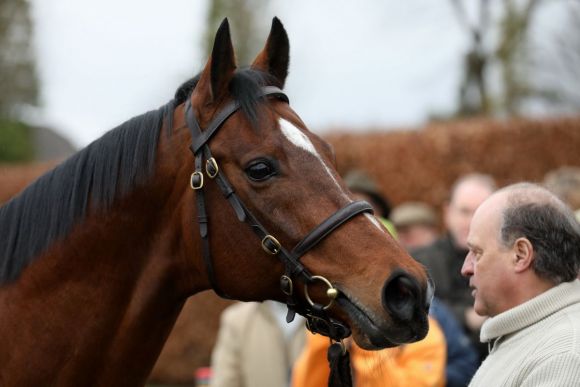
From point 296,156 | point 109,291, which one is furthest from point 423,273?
point 109,291

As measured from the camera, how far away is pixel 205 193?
8.94ft

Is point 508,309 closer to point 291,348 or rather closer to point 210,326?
point 291,348

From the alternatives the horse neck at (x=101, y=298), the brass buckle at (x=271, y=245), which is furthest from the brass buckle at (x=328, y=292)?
the horse neck at (x=101, y=298)

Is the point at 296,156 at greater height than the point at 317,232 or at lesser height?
greater

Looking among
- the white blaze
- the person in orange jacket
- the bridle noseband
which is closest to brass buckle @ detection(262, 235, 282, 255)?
the bridle noseband

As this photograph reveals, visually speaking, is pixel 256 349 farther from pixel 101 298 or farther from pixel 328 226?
pixel 328 226

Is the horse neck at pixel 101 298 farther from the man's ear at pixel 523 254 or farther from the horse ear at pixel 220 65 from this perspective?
the man's ear at pixel 523 254

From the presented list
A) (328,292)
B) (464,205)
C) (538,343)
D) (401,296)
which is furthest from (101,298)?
(464,205)

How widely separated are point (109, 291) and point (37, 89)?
21.1m

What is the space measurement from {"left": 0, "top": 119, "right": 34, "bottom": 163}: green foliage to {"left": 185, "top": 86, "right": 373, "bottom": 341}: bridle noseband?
20.1m

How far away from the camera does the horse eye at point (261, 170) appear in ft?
8.70

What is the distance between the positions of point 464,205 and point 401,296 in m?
2.90

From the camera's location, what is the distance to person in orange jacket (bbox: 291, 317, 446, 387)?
3.61m

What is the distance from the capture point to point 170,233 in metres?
2.78
